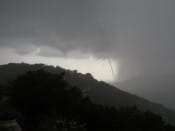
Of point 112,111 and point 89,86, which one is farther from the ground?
point 89,86

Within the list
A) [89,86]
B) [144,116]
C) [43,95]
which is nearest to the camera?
[43,95]

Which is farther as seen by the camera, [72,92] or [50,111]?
[72,92]

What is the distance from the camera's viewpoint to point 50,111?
37.3 meters

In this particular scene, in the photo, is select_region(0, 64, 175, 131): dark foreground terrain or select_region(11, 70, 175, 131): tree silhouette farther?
select_region(11, 70, 175, 131): tree silhouette

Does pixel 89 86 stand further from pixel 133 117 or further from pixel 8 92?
pixel 8 92

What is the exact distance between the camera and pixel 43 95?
130 feet

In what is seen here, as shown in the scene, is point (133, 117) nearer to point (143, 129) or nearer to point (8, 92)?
point (143, 129)

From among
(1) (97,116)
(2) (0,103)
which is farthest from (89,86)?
(2) (0,103)

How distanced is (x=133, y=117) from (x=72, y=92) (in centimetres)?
1036

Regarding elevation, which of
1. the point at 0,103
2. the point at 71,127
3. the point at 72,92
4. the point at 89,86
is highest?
the point at 89,86

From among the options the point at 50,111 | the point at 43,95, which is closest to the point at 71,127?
the point at 50,111

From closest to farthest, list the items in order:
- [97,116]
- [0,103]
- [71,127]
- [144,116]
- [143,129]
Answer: [71,127] < [0,103] < [97,116] < [143,129] < [144,116]

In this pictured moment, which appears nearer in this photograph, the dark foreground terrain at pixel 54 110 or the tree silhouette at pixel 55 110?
the dark foreground terrain at pixel 54 110

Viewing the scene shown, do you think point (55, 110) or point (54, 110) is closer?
point (54, 110)
